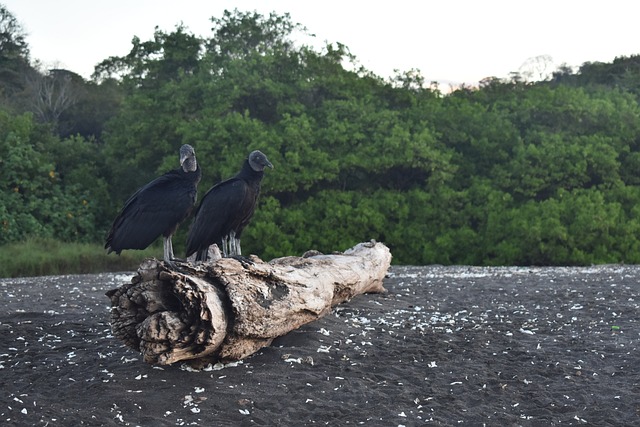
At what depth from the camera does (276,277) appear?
5.44 metres

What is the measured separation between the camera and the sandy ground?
447 centimetres

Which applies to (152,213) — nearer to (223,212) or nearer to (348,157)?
(223,212)

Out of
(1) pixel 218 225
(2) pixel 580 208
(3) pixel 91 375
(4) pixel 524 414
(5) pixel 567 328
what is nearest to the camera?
(4) pixel 524 414

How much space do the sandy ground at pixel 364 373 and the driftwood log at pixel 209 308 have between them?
213 mm

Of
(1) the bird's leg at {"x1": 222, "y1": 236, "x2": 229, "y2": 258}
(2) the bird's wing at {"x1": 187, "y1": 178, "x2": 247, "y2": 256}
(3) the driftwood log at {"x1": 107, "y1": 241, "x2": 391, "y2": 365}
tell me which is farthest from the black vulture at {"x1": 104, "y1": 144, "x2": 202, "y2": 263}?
(1) the bird's leg at {"x1": 222, "y1": 236, "x2": 229, "y2": 258}

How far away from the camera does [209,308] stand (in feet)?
15.3

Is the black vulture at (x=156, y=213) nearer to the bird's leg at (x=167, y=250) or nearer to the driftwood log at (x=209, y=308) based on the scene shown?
the bird's leg at (x=167, y=250)

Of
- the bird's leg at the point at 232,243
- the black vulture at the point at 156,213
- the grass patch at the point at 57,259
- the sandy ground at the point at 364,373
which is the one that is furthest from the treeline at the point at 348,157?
the black vulture at the point at 156,213

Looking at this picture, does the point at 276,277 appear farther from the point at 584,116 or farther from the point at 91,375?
the point at 584,116

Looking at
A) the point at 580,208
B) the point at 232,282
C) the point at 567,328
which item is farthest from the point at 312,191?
the point at 232,282

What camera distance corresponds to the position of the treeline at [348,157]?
46.8 ft

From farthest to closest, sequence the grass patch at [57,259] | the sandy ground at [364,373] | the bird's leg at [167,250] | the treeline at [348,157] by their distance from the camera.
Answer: the treeline at [348,157], the grass patch at [57,259], the bird's leg at [167,250], the sandy ground at [364,373]

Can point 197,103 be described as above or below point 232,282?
above

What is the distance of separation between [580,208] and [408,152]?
3593 millimetres
